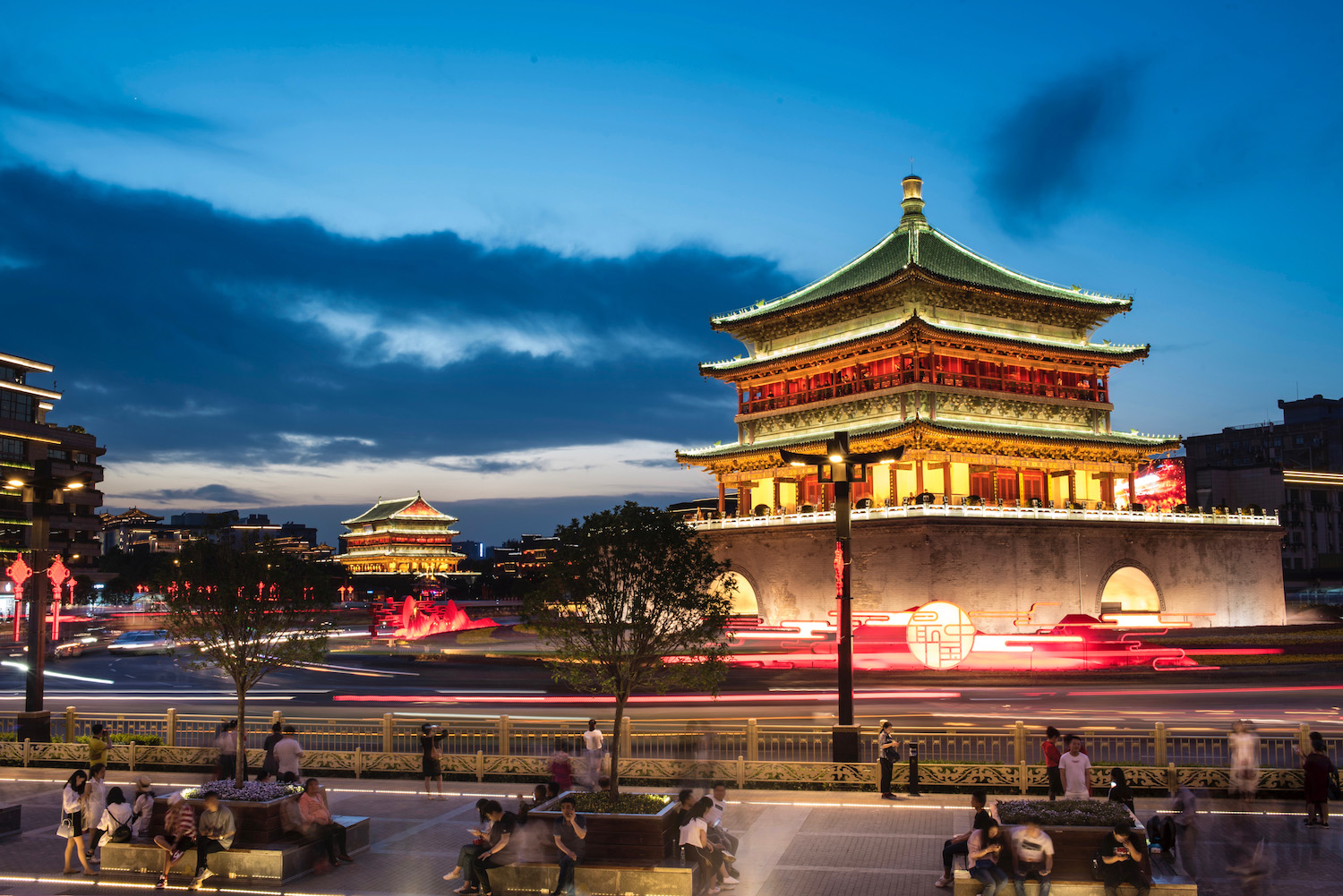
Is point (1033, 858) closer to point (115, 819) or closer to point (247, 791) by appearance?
point (247, 791)

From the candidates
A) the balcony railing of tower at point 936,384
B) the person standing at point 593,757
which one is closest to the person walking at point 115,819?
the person standing at point 593,757

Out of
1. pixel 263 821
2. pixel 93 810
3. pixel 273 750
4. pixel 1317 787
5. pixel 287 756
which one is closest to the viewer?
pixel 263 821

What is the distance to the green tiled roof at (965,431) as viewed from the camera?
4638 cm

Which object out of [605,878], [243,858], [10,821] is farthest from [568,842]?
[10,821]

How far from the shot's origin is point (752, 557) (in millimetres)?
49844

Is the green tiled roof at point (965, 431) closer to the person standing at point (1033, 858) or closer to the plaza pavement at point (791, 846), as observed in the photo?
the plaza pavement at point (791, 846)

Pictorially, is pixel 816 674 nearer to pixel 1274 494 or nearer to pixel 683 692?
pixel 683 692

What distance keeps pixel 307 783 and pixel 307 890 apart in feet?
4.78

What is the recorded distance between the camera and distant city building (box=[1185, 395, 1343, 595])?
245 feet

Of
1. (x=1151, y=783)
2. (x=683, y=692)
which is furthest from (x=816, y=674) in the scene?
(x=1151, y=783)

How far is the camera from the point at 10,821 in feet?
48.0

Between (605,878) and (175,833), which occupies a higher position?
(175,833)

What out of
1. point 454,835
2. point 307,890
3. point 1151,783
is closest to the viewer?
point 307,890

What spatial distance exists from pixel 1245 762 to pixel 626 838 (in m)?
9.04
